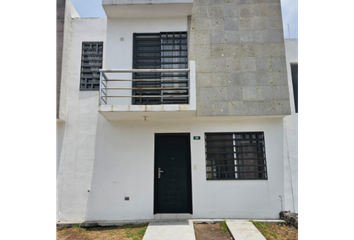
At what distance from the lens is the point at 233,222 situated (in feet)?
18.0

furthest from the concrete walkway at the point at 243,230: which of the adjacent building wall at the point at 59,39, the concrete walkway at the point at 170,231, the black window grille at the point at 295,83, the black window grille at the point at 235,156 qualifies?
the adjacent building wall at the point at 59,39

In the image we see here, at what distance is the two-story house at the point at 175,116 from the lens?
5844 mm

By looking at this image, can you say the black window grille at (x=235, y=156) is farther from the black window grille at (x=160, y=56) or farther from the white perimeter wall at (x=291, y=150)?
the black window grille at (x=160, y=56)

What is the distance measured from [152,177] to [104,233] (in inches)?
69.1

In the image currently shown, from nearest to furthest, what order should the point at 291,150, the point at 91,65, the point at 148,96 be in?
1. the point at 148,96
2. the point at 291,150
3. the point at 91,65

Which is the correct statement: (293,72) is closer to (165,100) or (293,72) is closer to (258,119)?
(258,119)

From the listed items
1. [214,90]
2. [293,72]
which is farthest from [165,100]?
[293,72]

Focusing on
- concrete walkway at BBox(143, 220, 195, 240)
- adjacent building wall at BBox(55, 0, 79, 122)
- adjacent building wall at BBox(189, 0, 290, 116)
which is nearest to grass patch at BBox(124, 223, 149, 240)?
concrete walkway at BBox(143, 220, 195, 240)

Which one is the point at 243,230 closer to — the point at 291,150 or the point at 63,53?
the point at 291,150

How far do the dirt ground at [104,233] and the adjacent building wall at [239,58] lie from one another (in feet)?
11.0

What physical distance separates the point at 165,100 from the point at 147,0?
115 inches

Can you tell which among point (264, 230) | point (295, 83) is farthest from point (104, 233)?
point (295, 83)

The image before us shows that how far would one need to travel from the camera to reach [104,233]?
5.11 meters
